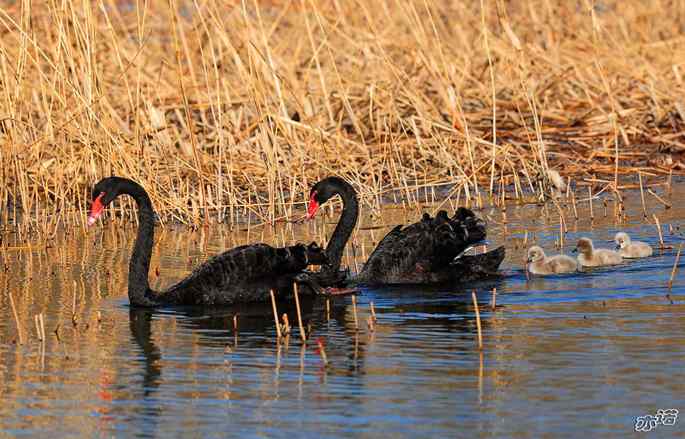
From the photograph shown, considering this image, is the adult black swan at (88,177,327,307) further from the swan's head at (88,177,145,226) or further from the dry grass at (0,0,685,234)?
the dry grass at (0,0,685,234)

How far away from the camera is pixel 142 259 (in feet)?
23.7

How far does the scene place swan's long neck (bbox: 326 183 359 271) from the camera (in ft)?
25.5

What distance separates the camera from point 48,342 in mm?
6027

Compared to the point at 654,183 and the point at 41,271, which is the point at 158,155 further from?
the point at 654,183

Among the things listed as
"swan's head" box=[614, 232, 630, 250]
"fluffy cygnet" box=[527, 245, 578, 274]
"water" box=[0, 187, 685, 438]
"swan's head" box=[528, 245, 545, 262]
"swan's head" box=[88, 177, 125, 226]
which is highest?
"swan's head" box=[88, 177, 125, 226]

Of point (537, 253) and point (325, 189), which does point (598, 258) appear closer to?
point (537, 253)

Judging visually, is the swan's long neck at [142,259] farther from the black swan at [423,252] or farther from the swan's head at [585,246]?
the swan's head at [585,246]

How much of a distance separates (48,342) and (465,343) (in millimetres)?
1814

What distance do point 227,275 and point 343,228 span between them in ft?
3.30

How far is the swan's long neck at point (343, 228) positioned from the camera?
7777mm

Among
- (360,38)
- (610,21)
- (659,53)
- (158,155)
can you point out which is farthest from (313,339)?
(610,21)

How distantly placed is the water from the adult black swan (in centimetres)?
12

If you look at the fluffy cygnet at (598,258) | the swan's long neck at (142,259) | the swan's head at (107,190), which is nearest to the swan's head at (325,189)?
the swan's long neck at (142,259)

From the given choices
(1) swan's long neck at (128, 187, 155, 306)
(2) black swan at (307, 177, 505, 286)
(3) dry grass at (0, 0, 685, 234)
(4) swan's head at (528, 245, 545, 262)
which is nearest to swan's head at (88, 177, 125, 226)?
(1) swan's long neck at (128, 187, 155, 306)
